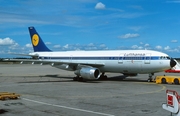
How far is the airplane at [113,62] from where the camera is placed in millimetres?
26014

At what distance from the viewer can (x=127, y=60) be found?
27453 millimetres

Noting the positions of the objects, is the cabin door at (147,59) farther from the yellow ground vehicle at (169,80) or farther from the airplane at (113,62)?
the yellow ground vehicle at (169,80)

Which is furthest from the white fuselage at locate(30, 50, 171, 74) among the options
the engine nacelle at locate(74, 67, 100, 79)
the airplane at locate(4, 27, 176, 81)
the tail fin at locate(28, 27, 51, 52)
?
the tail fin at locate(28, 27, 51, 52)

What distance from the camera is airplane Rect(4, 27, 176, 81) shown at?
26.0 metres

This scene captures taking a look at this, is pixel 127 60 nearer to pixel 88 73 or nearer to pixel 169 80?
pixel 88 73

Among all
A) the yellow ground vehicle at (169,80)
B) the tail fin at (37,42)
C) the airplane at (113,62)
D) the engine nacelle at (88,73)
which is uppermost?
the tail fin at (37,42)

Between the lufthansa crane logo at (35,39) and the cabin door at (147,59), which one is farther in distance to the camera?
the lufthansa crane logo at (35,39)

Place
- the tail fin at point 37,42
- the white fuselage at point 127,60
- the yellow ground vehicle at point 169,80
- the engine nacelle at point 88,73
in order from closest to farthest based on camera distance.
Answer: the yellow ground vehicle at point 169,80 → the white fuselage at point 127,60 → the engine nacelle at point 88,73 → the tail fin at point 37,42

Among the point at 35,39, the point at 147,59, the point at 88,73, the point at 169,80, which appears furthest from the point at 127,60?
the point at 35,39

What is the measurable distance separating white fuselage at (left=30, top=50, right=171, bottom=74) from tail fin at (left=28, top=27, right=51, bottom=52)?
293 inches

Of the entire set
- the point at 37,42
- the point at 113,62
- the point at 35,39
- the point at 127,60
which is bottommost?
the point at 113,62

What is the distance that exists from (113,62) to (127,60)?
6.06 ft

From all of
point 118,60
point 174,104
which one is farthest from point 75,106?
point 118,60

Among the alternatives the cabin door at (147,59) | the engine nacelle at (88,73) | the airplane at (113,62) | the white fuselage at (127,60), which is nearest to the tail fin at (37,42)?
the airplane at (113,62)
